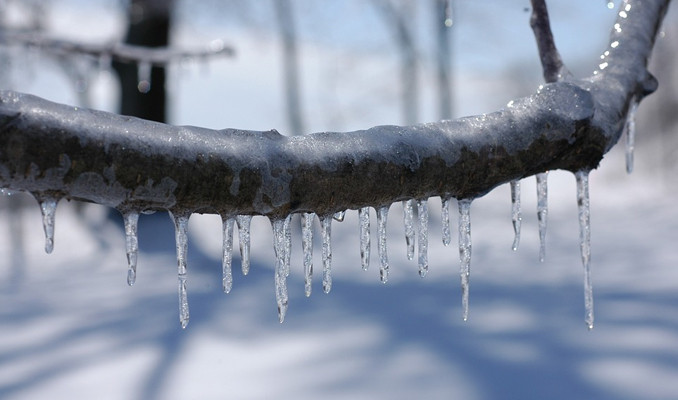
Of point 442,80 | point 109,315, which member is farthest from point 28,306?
point 442,80

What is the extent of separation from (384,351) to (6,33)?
13.3ft

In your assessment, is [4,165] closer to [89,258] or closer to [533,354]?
[533,354]

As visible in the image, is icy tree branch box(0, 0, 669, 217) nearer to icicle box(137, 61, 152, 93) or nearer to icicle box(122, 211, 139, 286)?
icicle box(122, 211, 139, 286)

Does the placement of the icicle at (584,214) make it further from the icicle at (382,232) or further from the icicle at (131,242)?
the icicle at (131,242)

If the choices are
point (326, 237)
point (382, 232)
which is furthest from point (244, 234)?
point (382, 232)

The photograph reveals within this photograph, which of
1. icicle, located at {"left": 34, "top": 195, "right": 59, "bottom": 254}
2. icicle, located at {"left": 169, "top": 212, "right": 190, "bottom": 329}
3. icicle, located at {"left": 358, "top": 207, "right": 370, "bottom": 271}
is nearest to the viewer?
icicle, located at {"left": 34, "top": 195, "right": 59, "bottom": 254}

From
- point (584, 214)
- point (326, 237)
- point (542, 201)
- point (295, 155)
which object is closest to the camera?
point (295, 155)

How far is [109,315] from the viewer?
13.8 feet

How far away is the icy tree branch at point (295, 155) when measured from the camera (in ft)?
2.49

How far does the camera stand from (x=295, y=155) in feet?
2.97

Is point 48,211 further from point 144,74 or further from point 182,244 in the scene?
point 144,74

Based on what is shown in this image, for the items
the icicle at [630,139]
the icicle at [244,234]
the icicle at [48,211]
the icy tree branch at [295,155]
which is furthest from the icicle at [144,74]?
the icy tree branch at [295,155]

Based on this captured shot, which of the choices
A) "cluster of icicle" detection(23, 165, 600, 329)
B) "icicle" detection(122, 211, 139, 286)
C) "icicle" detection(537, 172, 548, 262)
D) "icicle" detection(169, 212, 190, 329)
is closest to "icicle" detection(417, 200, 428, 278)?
"cluster of icicle" detection(23, 165, 600, 329)

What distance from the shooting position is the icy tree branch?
0.76m
